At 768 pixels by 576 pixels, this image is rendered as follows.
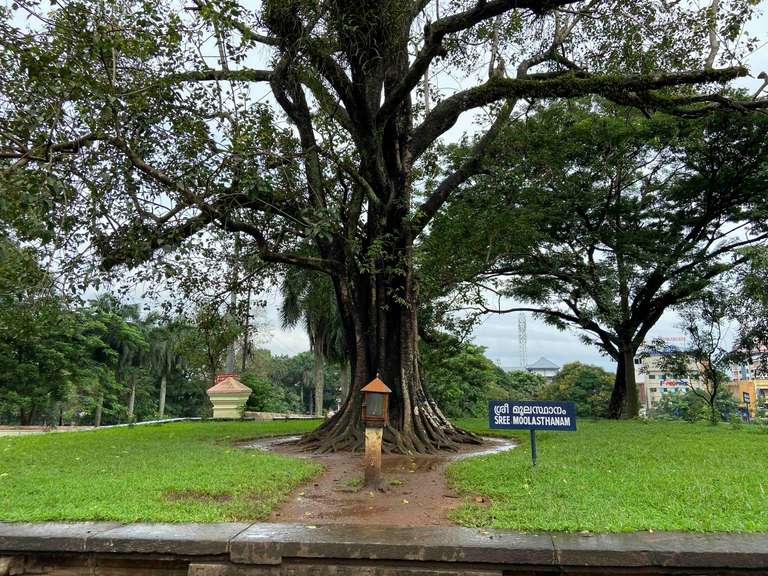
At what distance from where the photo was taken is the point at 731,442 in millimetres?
9430

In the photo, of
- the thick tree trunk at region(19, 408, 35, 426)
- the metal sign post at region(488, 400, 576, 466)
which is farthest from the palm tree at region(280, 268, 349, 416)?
the thick tree trunk at region(19, 408, 35, 426)

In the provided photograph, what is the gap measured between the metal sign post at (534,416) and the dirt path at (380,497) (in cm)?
104

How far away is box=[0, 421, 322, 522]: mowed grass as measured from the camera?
4.74 meters

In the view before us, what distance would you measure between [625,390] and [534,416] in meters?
13.4

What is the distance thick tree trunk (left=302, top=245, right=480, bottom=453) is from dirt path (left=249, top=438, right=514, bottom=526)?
3.55ft

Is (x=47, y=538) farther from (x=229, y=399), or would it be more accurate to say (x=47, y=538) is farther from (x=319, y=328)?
(x=319, y=328)

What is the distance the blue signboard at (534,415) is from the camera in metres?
6.64

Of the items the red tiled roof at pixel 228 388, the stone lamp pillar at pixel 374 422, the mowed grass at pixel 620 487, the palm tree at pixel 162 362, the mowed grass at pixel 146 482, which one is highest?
the palm tree at pixel 162 362

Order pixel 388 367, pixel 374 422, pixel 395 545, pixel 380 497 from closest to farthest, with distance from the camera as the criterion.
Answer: pixel 395 545 → pixel 380 497 → pixel 374 422 → pixel 388 367

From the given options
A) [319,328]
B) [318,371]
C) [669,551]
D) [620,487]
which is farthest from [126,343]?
[669,551]

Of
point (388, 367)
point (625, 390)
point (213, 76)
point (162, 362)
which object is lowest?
point (625, 390)

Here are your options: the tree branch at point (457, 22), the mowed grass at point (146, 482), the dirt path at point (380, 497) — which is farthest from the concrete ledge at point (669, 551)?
the tree branch at point (457, 22)

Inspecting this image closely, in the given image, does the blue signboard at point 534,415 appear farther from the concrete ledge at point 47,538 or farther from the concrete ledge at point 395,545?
the concrete ledge at point 47,538

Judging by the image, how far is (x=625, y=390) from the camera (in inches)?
725
